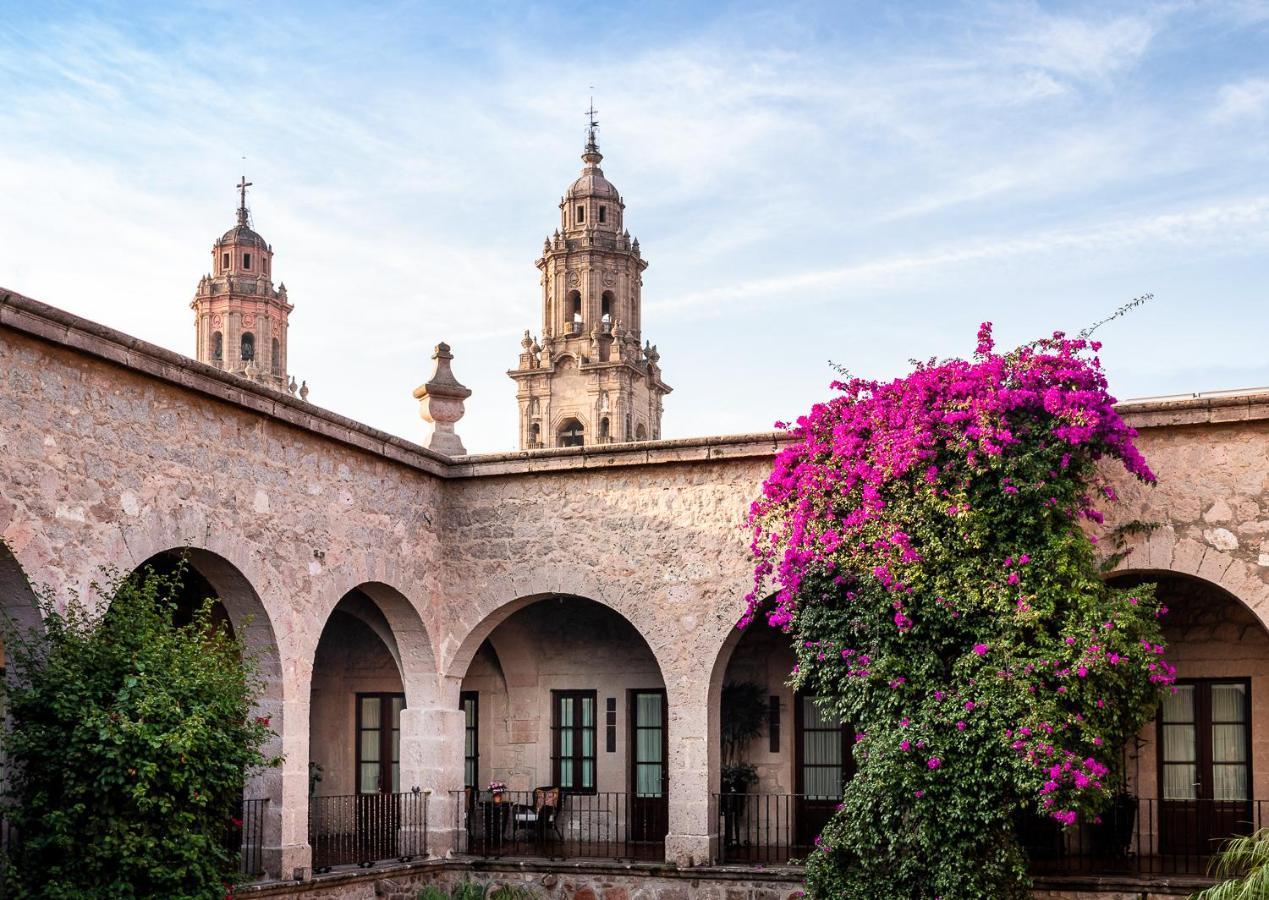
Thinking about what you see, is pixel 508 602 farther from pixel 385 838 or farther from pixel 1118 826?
pixel 1118 826

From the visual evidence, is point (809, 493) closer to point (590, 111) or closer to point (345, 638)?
point (345, 638)

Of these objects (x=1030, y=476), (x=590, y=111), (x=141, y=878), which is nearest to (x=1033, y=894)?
(x=1030, y=476)

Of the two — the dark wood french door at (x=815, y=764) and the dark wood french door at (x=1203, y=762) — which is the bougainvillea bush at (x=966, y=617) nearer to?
the dark wood french door at (x=1203, y=762)

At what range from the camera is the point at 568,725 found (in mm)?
15805

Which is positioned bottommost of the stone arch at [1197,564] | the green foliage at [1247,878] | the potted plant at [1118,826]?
the potted plant at [1118,826]

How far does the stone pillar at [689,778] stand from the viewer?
507 inches

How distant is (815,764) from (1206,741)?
3.54 metres

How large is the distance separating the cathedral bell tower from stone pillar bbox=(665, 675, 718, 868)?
27.0m

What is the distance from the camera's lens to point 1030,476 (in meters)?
11.0

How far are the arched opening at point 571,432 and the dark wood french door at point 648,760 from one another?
83.7 feet

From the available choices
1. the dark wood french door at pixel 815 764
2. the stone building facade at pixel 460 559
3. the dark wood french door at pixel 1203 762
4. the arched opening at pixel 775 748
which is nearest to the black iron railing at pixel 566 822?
the stone building facade at pixel 460 559

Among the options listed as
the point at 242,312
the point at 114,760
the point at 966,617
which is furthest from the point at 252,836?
the point at 242,312

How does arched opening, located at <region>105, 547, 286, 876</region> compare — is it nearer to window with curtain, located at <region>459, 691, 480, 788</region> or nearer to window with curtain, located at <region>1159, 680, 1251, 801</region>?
window with curtain, located at <region>459, 691, 480, 788</region>

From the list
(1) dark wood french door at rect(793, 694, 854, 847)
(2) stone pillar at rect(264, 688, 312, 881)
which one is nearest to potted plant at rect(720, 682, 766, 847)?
(1) dark wood french door at rect(793, 694, 854, 847)
